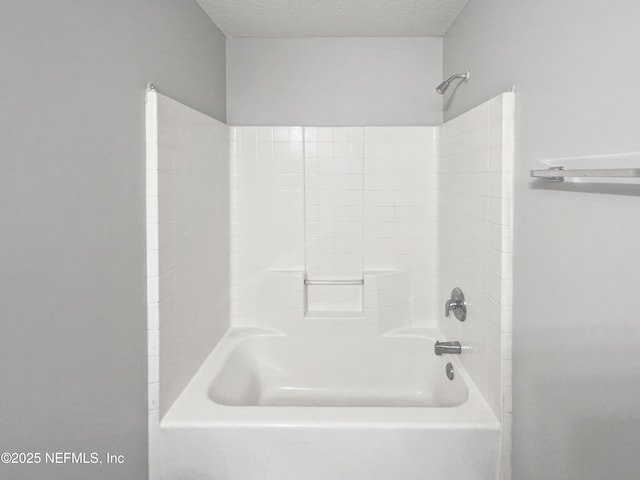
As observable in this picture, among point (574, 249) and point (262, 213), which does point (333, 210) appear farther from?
point (574, 249)

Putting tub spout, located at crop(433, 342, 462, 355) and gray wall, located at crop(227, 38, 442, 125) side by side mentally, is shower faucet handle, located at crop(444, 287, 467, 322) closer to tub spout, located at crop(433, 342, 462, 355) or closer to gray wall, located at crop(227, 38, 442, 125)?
tub spout, located at crop(433, 342, 462, 355)

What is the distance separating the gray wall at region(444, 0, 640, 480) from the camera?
94 centimetres

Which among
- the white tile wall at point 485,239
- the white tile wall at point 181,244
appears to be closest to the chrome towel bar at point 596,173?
the white tile wall at point 485,239

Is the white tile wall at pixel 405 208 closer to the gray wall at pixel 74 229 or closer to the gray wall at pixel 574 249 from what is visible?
the gray wall at pixel 574 249

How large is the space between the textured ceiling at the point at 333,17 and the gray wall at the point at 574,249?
726 mm

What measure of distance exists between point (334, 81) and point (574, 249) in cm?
195

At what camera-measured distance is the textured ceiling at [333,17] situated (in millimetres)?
2191

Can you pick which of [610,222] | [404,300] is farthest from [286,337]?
[610,222]

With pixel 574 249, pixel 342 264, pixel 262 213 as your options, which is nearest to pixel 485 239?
pixel 574 249

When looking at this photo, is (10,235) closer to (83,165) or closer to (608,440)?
(83,165)

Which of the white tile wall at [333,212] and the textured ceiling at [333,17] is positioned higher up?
the textured ceiling at [333,17]

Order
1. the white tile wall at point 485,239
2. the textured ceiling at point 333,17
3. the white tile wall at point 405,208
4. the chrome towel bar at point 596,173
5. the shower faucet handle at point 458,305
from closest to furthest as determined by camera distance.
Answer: the chrome towel bar at point 596,173
the white tile wall at point 485,239
the shower faucet handle at point 458,305
the textured ceiling at point 333,17
the white tile wall at point 405,208

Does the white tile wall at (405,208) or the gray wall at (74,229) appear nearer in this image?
the gray wall at (74,229)

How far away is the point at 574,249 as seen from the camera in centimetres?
114
